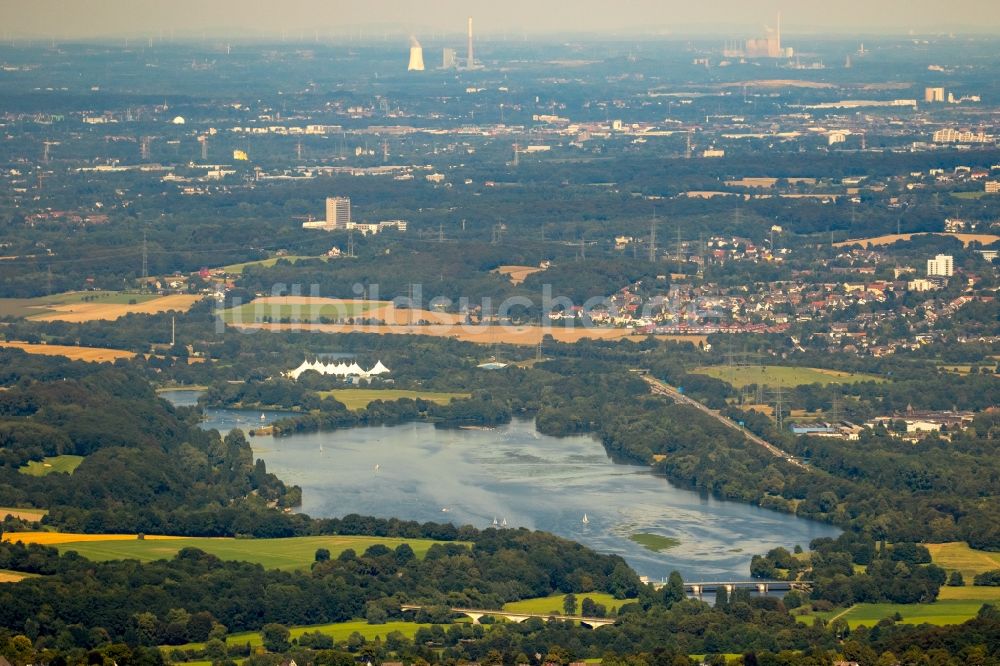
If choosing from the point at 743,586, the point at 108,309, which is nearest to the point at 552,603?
the point at 743,586

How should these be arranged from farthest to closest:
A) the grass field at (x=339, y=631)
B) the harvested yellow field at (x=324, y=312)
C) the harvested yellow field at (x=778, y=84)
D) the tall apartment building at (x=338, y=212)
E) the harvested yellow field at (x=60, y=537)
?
the harvested yellow field at (x=778, y=84)
the tall apartment building at (x=338, y=212)
the harvested yellow field at (x=324, y=312)
the harvested yellow field at (x=60, y=537)
the grass field at (x=339, y=631)

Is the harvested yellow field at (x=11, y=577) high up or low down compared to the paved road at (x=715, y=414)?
up

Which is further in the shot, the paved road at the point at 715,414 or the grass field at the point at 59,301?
the grass field at the point at 59,301

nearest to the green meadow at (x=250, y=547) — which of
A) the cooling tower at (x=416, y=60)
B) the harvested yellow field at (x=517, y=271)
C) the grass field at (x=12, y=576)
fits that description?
the grass field at (x=12, y=576)

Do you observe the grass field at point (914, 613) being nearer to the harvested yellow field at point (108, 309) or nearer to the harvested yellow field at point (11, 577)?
the harvested yellow field at point (11, 577)

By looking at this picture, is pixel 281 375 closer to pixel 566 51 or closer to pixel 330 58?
pixel 330 58

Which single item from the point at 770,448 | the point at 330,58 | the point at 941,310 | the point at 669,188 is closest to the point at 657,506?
the point at 770,448
